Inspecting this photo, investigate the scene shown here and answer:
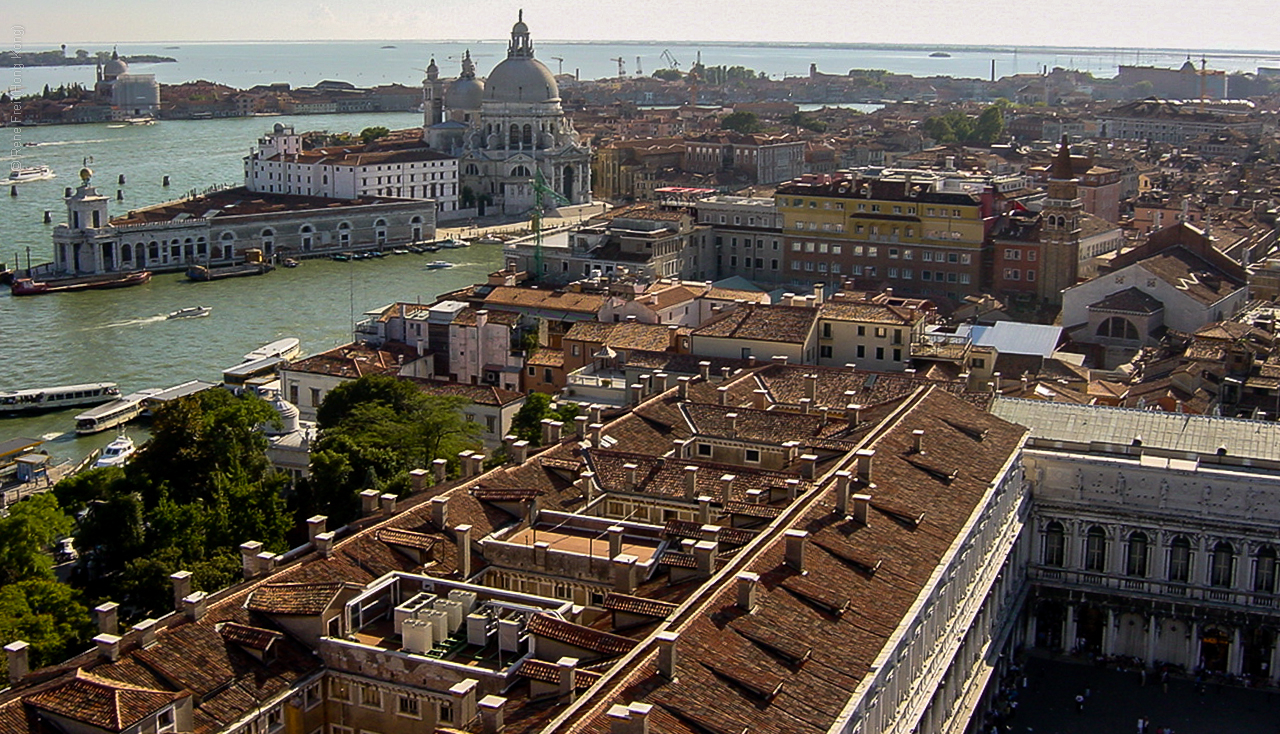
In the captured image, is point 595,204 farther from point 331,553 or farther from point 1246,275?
point 331,553

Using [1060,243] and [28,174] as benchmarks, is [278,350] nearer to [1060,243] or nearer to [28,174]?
[1060,243]

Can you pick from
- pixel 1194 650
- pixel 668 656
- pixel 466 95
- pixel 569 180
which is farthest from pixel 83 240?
pixel 668 656

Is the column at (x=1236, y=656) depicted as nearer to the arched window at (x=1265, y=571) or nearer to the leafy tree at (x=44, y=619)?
the arched window at (x=1265, y=571)

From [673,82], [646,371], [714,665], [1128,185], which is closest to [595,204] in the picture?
[1128,185]

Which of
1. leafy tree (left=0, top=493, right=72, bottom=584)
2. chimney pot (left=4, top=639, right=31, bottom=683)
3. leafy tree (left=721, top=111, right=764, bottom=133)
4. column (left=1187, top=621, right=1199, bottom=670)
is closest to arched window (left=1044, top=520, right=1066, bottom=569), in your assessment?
column (left=1187, top=621, right=1199, bottom=670)

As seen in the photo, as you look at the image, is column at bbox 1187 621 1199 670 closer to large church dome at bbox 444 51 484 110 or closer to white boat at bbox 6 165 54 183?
large church dome at bbox 444 51 484 110

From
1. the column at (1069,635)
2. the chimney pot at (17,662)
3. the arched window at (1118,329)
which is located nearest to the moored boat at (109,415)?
the column at (1069,635)
